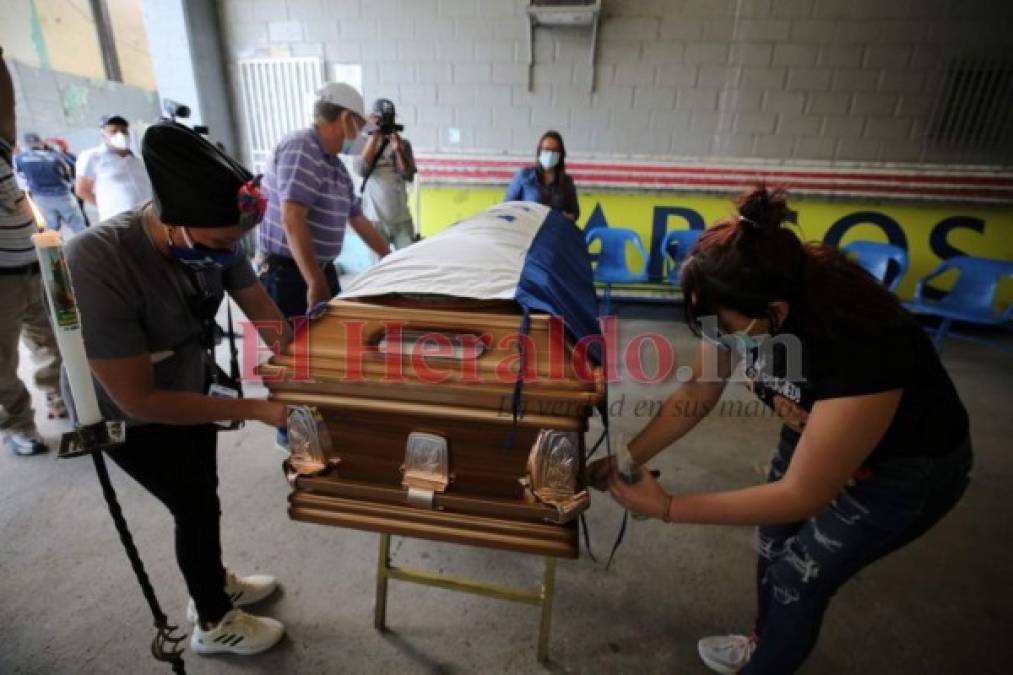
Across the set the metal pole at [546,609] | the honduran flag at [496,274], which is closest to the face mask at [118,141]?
the honduran flag at [496,274]

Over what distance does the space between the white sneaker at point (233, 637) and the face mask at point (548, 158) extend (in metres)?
2.82

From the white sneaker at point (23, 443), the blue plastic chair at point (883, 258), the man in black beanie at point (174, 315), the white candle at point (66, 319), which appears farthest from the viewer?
the blue plastic chair at point (883, 258)

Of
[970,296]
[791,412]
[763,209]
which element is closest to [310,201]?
[763,209]

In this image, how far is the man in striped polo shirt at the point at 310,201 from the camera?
1.69m

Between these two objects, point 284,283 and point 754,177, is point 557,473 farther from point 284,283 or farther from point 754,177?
point 754,177

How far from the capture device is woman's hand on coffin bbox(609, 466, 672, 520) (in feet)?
2.88

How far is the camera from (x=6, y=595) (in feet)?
5.00

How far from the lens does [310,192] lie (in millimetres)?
1718

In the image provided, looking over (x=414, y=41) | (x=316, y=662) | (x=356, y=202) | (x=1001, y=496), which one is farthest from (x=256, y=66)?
(x=1001, y=496)

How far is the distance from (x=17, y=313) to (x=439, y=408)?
2.10 m

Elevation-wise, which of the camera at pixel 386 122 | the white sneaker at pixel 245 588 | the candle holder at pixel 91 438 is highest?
the camera at pixel 386 122

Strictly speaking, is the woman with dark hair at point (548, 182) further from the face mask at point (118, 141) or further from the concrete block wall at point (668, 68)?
the face mask at point (118, 141)

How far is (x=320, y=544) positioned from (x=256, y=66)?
14.4ft

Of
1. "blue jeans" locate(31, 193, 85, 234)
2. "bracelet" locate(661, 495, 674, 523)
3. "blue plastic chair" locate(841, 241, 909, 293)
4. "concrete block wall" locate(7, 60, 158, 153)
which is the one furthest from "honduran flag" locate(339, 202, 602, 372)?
"concrete block wall" locate(7, 60, 158, 153)
